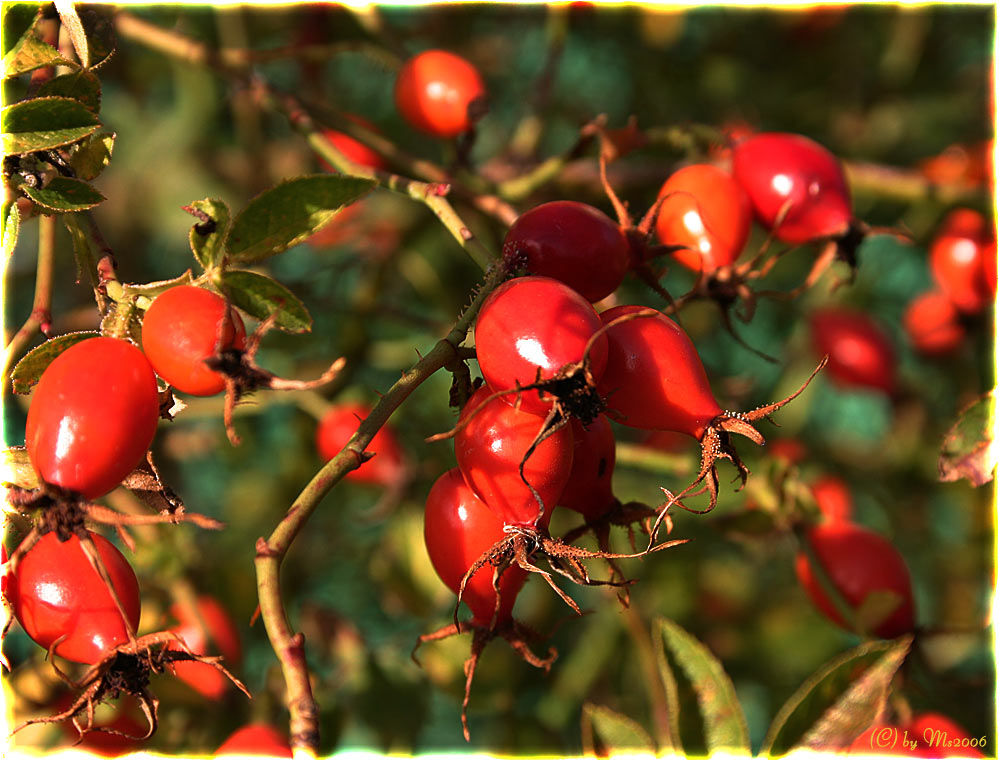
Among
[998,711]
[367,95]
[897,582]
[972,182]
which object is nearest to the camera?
[998,711]

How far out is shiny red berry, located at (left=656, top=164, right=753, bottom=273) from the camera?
53.3 inches

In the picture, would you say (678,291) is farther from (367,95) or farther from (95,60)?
(95,60)

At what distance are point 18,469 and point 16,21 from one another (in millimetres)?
493

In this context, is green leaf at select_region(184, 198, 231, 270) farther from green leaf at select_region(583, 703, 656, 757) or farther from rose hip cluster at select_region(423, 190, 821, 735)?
green leaf at select_region(583, 703, 656, 757)

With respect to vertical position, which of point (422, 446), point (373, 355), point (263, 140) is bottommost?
point (422, 446)

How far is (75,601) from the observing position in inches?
38.8

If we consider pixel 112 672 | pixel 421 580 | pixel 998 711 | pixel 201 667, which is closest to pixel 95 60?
pixel 112 672

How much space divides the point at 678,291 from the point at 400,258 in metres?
0.77

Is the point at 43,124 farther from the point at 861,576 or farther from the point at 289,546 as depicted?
the point at 861,576

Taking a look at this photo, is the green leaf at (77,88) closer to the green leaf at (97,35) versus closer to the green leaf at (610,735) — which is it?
the green leaf at (97,35)

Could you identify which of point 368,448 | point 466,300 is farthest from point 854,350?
point 368,448

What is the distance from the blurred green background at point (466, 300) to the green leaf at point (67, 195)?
788 millimetres

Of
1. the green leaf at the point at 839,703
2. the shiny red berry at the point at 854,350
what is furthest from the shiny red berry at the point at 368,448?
the shiny red berry at the point at 854,350

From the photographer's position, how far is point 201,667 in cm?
164
